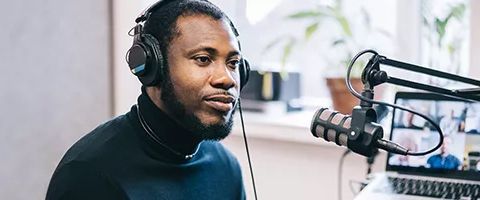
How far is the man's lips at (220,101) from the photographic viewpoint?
42.1 inches

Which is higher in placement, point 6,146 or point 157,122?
point 157,122

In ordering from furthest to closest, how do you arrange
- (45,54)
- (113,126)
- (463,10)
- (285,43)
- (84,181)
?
1. (285,43)
2. (45,54)
3. (463,10)
4. (113,126)
5. (84,181)

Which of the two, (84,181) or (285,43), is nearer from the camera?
(84,181)

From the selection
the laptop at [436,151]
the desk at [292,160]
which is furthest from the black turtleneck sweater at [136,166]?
the desk at [292,160]

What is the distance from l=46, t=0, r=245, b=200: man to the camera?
3.53 ft

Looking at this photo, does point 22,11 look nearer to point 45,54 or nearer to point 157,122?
point 45,54

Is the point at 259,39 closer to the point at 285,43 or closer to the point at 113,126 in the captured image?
the point at 285,43

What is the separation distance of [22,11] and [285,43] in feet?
2.77

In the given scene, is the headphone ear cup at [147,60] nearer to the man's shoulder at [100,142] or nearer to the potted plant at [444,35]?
the man's shoulder at [100,142]

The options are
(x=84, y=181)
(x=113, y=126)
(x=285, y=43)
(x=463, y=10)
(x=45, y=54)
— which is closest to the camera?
(x=84, y=181)

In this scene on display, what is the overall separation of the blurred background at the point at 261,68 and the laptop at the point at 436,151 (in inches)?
9.5

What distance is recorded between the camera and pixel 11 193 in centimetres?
185

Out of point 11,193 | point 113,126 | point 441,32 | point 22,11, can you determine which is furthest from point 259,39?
point 113,126

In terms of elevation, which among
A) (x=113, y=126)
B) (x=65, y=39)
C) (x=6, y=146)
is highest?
(x=65, y=39)
